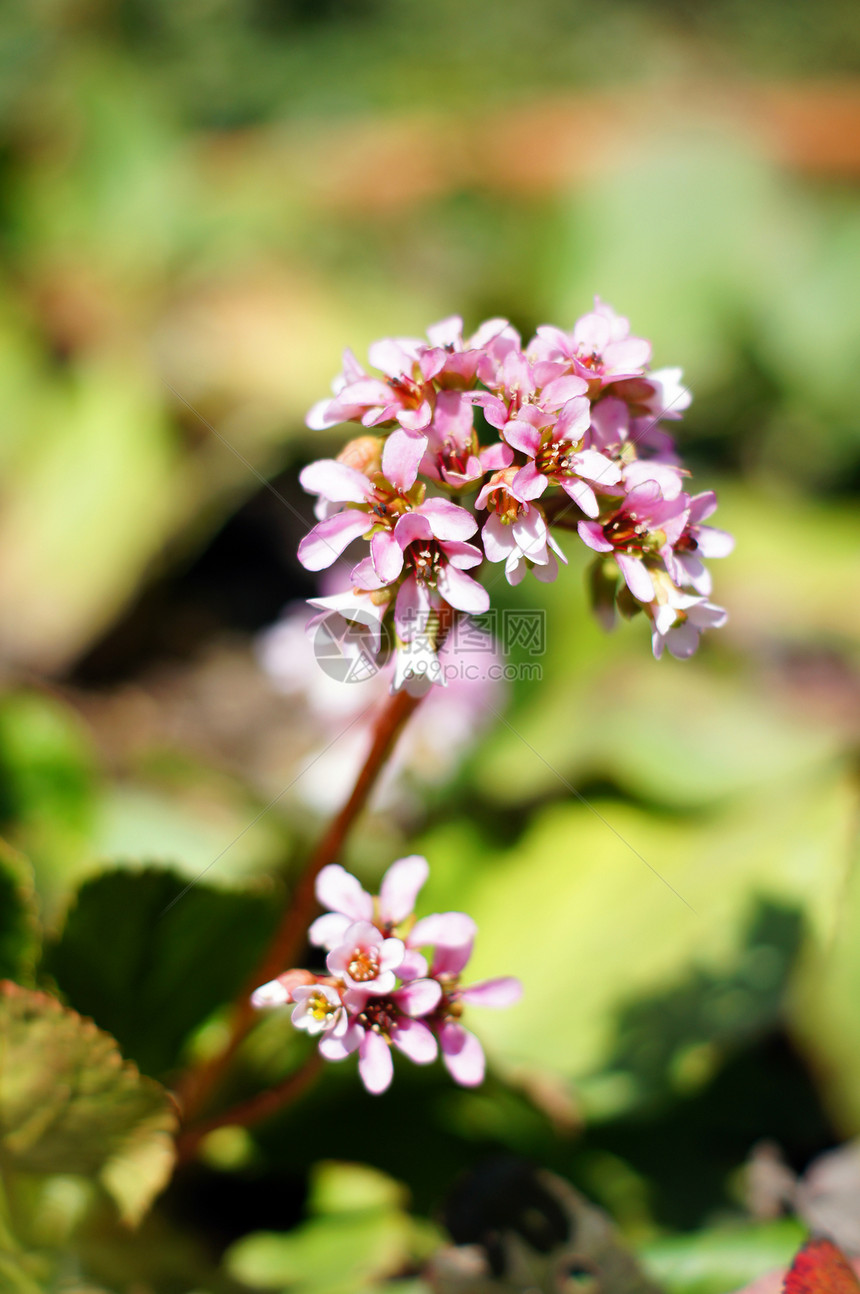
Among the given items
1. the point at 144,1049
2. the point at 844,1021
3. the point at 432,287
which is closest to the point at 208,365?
the point at 432,287

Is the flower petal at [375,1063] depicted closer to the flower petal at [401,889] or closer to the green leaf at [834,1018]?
the flower petal at [401,889]

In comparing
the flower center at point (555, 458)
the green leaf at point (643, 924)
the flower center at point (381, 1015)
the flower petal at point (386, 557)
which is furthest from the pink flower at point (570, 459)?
the green leaf at point (643, 924)

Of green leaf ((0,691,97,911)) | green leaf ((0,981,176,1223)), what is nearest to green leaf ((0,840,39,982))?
green leaf ((0,981,176,1223))

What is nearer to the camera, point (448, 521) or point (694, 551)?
point (448, 521)

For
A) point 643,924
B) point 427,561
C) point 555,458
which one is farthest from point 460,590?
point 643,924

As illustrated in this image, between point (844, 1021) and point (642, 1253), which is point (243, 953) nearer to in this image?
point (642, 1253)

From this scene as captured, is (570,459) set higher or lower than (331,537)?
higher

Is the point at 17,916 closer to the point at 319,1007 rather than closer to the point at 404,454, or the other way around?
the point at 319,1007

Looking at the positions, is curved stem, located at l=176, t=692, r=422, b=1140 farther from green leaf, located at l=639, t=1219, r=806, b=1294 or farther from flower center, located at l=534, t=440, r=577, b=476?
green leaf, located at l=639, t=1219, r=806, b=1294
